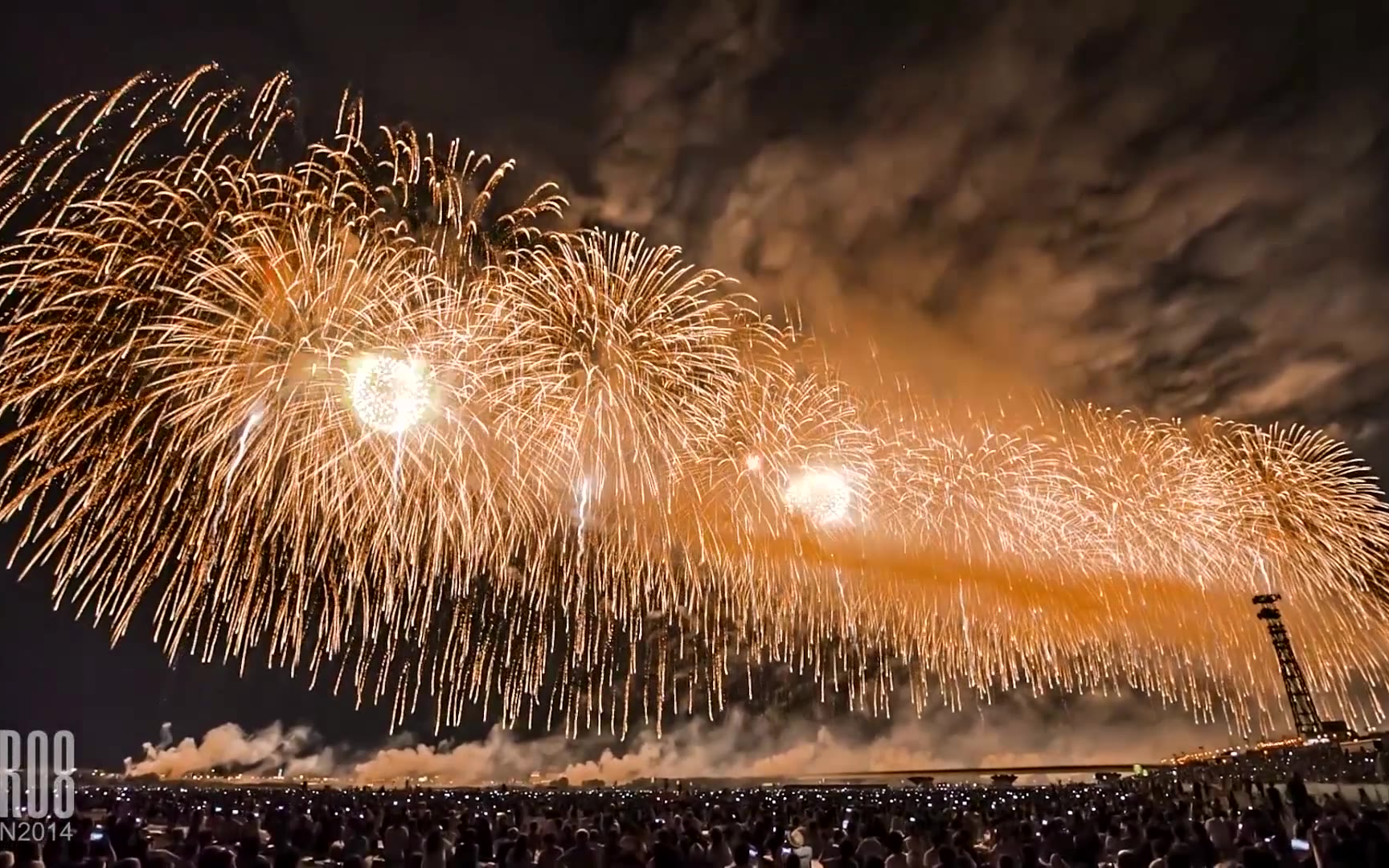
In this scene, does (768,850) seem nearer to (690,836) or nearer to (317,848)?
(690,836)

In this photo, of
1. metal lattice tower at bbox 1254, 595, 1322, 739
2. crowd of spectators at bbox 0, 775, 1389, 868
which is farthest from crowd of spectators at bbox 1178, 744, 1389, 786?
metal lattice tower at bbox 1254, 595, 1322, 739

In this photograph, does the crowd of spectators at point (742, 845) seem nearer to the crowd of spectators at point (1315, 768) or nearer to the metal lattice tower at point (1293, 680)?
the crowd of spectators at point (1315, 768)

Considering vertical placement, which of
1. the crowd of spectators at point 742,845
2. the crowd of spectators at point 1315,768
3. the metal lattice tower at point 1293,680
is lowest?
the crowd of spectators at point 742,845

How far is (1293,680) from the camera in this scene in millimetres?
86000

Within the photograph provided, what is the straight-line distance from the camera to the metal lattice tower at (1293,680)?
3280 inches

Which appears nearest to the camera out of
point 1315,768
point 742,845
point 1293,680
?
point 742,845

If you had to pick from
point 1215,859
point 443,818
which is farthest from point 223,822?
point 1215,859

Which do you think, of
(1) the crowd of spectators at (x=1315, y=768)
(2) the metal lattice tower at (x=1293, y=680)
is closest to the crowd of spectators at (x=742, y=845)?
(1) the crowd of spectators at (x=1315, y=768)

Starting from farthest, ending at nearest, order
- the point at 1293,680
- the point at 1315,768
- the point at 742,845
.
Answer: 1. the point at 1293,680
2. the point at 1315,768
3. the point at 742,845

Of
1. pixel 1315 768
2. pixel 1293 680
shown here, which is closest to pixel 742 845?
pixel 1315 768

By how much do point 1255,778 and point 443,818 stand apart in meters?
52.4

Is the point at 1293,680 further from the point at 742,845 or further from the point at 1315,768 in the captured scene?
the point at 742,845

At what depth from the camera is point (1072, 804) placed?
165 feet

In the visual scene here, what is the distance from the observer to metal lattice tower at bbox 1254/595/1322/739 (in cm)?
8331
